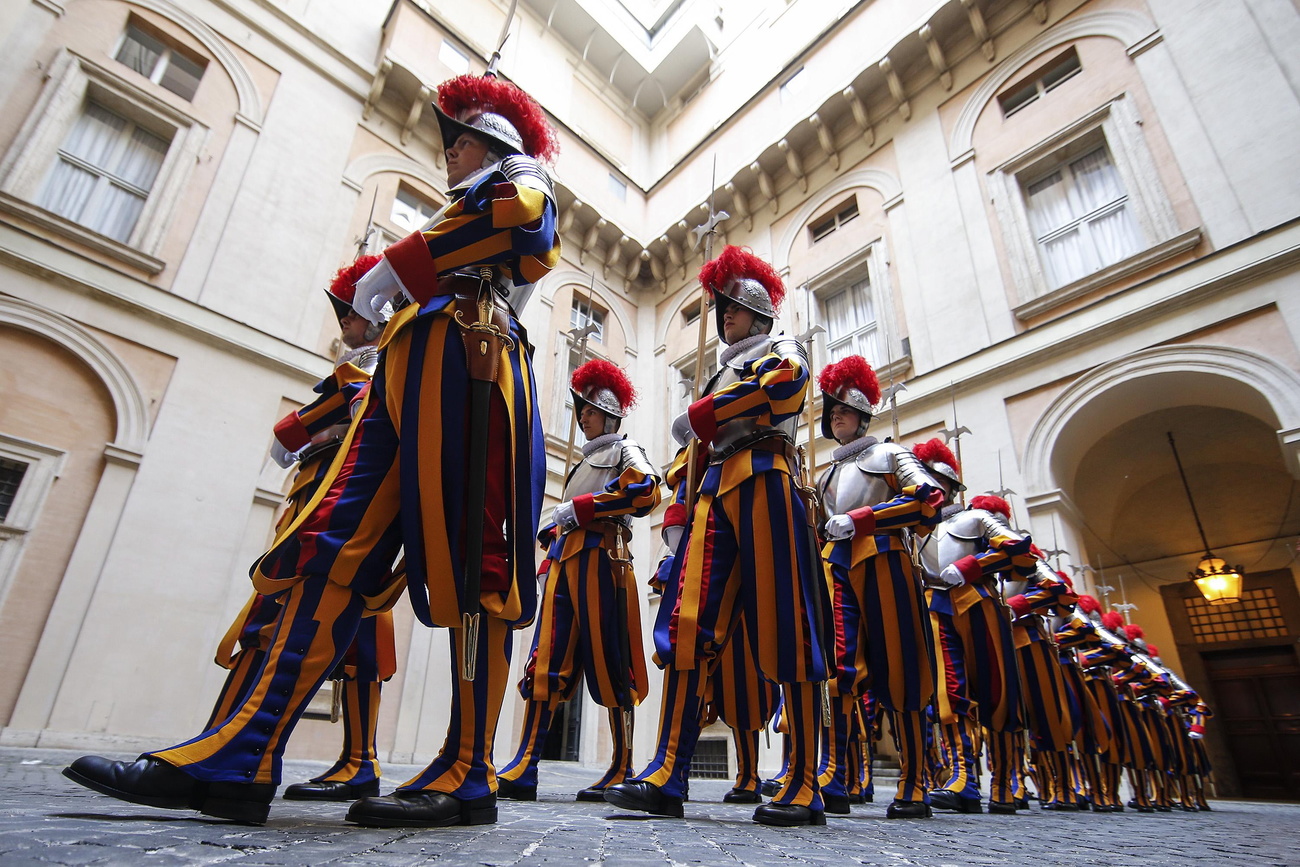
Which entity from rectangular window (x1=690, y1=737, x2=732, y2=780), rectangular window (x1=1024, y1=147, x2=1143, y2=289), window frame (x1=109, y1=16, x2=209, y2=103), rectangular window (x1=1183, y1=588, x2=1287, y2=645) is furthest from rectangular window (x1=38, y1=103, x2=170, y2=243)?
rectangular window (x1=1183, y1=588, x2=1287, y2=645)

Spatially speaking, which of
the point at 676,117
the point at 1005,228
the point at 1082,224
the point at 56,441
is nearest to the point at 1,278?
the point at 56,441

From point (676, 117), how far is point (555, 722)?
13828mm

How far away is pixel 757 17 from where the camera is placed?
597 inches

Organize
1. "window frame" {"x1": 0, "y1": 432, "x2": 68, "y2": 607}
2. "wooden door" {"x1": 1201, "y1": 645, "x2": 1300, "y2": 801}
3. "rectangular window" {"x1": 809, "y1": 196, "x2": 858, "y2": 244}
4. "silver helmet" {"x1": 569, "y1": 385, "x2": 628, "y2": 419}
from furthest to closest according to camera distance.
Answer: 1. "rectangular window" {"x1": 809, "y1": 196, "x2": 858, "y2": 244}
2. "wooden door" {"x1": 1201, "y1": 645, "x2": 1300, "y2": 801}
3. "window frame" {"x1": 0, "y1": 432, "x2": 68, "y2": 607}
4. "silver helmet" {"x1": 569, "y1": 385, "x2": 628, "y2": 419}

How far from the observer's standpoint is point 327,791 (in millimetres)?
2441

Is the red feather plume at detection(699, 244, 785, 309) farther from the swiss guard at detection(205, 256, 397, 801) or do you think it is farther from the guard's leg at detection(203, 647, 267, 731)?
the guard's leg at detection(203, 647, 267, 731)

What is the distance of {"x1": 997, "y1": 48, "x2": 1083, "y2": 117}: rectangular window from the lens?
8.72 meters

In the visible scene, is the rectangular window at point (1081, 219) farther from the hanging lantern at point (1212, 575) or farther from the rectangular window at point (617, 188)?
the rectangular window at point (617, 188)

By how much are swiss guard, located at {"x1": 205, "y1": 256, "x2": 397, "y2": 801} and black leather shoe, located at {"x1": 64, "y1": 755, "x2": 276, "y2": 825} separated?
2.89ft

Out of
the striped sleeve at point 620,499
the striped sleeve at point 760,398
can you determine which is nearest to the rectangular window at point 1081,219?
the striped sleeve at point 620,499

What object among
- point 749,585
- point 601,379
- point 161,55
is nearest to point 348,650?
point 749,585

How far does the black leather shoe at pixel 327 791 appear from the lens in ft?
7.84

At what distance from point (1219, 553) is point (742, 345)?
11.6 m

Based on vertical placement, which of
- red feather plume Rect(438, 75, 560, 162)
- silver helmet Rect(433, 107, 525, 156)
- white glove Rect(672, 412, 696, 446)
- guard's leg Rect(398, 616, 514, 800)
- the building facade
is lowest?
guard's leg Rect(398, 616, 514, 800)
